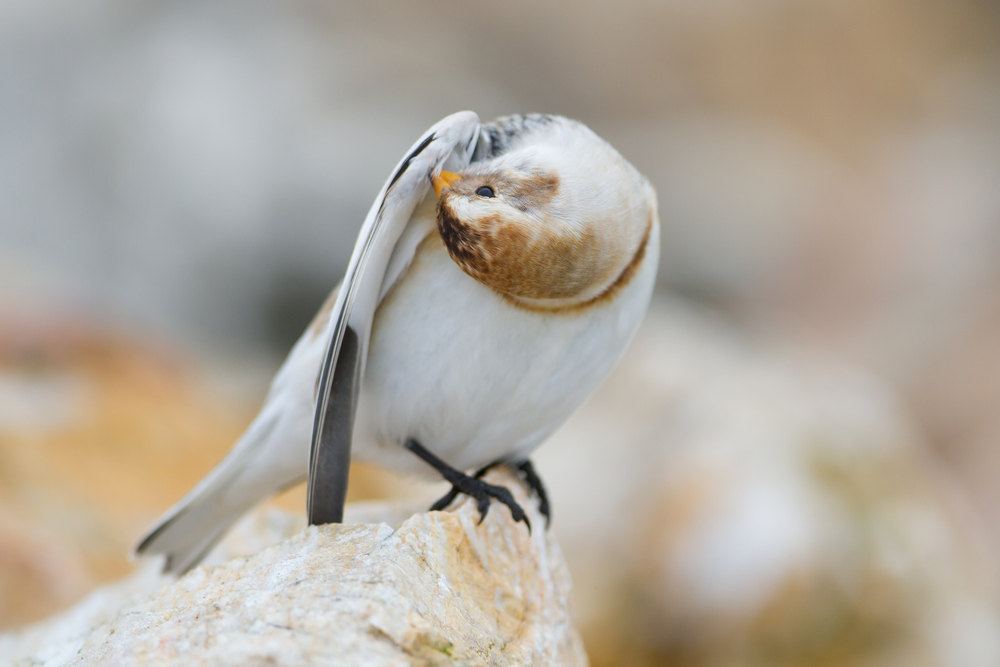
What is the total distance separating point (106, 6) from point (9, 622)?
732 cm

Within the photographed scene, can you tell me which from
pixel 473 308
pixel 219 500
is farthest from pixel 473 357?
pixel 219 500

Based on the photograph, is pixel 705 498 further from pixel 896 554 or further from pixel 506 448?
pixel 506 448

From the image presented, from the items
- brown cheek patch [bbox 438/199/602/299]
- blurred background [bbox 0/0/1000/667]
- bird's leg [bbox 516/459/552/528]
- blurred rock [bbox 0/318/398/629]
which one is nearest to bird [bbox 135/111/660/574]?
brown cheek patch [bbox 438/199/602/299]

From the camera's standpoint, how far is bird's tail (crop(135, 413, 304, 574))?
2.80 m

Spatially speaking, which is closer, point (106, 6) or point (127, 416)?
point (127, 416)

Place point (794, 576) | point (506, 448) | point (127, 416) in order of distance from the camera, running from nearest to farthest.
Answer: point (506, 448) → point (794, 576) → point (127, 416)

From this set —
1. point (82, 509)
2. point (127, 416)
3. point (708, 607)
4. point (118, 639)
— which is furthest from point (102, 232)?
point (118, 639)

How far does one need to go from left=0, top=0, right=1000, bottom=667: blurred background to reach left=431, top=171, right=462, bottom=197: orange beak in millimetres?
2146

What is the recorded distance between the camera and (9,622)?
2.96 m

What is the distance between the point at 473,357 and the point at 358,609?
3.01ft

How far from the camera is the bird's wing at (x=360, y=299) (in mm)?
2119

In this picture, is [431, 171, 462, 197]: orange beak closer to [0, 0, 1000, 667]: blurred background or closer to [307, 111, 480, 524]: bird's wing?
[307, 111, 480, 524]: bird's wing

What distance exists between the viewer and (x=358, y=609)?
1.54m

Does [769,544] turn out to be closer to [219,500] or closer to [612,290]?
[612,290]
